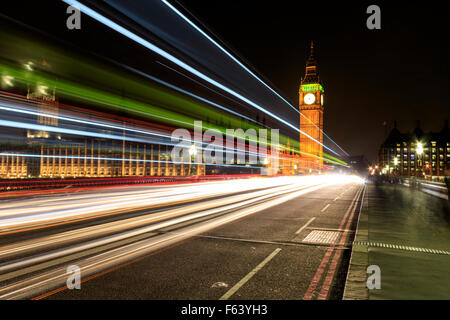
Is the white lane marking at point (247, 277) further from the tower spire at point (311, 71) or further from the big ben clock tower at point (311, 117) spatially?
the tower spire at point (311, 71)

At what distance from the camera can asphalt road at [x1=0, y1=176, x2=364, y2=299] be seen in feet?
14.4

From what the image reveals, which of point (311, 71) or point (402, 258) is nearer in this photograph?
point (402, 258)

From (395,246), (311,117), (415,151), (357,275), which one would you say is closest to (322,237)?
(395,246)

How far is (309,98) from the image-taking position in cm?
13700

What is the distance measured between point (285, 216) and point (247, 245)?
15.8 feet

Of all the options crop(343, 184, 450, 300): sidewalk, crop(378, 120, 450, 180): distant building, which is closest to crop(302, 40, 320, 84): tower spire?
crop(378, 120, 450, 180): distant building

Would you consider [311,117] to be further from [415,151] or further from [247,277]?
[247,277]

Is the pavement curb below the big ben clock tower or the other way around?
below

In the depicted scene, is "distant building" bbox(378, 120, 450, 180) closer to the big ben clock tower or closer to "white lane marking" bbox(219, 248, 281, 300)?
the big ben clock tower

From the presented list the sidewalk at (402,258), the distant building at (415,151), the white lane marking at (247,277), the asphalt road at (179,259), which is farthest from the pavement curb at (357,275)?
the distant building at (415,151)

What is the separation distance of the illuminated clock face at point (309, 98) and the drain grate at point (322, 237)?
5295 inches

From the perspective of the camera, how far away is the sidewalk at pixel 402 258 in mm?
4238

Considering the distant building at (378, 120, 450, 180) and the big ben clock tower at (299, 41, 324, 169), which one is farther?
the distant building at (378, 120, 450, 180)

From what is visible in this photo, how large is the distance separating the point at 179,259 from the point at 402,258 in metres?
4.35
